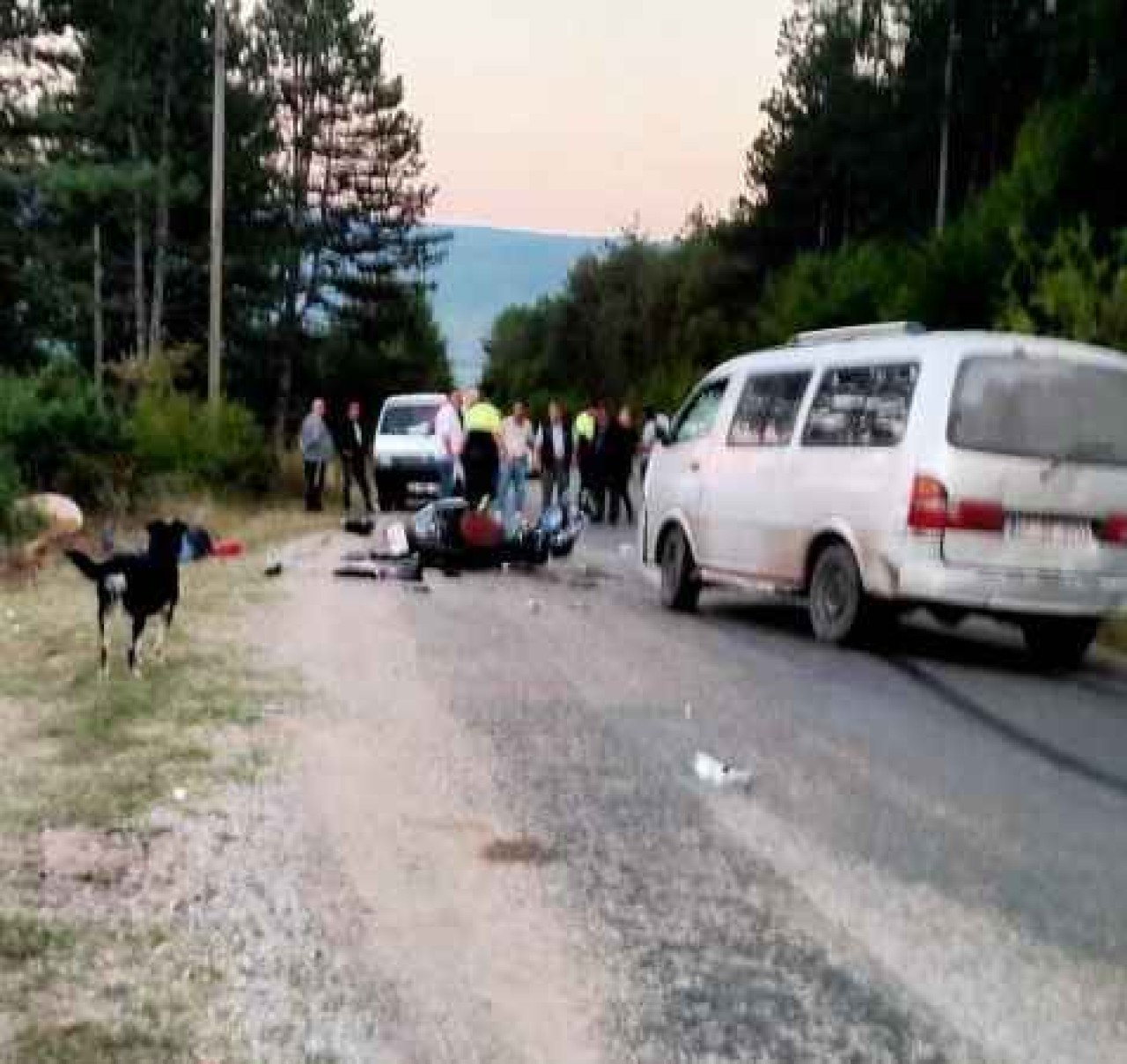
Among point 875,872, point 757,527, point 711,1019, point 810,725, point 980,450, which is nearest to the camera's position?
point 711,1019

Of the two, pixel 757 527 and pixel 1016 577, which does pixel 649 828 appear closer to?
pixel 1016 577

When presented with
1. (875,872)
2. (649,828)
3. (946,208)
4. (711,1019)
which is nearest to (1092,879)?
(875,872)

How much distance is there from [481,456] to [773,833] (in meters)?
13.4

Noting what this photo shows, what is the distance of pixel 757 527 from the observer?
41.8ft

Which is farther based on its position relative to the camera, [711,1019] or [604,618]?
[604,618]

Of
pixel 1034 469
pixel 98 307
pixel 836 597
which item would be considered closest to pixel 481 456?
pixel 836 597

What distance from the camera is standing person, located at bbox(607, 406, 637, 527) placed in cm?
2633

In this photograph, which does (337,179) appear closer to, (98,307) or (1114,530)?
(98,307)

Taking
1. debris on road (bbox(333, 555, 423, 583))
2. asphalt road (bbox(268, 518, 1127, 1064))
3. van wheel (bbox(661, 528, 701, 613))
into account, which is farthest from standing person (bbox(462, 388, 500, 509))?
asphalt road (bbox(268, 518, 1127, 1064))

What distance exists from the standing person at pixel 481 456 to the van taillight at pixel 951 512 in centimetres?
920

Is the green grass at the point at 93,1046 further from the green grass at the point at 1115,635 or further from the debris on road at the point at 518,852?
the green grass at the point at 1115,635

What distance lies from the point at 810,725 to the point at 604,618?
4669 millimetres

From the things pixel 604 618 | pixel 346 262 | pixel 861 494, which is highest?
pixel 346 262

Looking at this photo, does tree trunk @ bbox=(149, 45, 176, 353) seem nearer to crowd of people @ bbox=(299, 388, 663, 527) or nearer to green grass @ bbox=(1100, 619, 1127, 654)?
crowd of people @ bbox=(299, 388, 663, 527)
